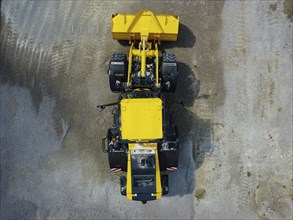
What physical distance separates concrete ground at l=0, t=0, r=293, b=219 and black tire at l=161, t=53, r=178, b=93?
2.73 feet

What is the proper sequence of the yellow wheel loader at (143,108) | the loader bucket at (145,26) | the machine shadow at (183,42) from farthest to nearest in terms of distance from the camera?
the machine shadow at (183,42), the loader bucket at (145,26), the yellow wheel loader at (143,108)

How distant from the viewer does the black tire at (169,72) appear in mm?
9828

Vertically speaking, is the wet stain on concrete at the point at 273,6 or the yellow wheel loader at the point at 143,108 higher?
the wet stain on concrete at the point at 273,6

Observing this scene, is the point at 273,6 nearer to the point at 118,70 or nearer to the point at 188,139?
the point at 188,139

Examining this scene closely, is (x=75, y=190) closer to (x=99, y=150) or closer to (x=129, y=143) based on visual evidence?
(x=99, y=150)

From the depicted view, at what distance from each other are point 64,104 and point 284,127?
665 centimetres

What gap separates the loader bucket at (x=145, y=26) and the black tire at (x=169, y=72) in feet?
2.29

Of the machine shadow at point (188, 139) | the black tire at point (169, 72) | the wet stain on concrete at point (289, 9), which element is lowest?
the machine shadow at point (188, 139)

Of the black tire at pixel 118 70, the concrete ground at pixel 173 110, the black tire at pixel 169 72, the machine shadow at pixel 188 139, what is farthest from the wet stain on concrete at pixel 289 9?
the black tire at pixel 118 70

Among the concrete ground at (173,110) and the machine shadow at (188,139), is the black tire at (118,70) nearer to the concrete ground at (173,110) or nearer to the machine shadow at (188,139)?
the concrete ground at (173,110)

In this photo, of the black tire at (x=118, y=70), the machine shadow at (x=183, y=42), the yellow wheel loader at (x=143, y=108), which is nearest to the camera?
the yellow wheel loader at (x=143, y=108)

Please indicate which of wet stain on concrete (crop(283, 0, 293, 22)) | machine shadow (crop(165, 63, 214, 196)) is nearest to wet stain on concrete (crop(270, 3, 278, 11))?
wet stain on concrete (crop(283, 0, 293, 22))

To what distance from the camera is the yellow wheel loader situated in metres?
8.72

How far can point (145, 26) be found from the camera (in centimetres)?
1012
